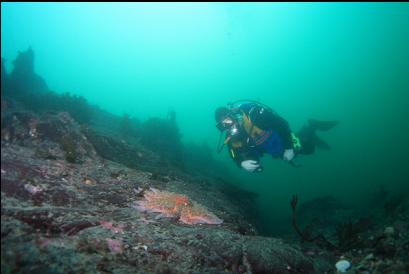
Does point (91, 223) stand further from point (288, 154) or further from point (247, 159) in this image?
point (288, 154)

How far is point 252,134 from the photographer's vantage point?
7.41 m

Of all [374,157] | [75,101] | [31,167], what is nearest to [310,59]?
[374,157]

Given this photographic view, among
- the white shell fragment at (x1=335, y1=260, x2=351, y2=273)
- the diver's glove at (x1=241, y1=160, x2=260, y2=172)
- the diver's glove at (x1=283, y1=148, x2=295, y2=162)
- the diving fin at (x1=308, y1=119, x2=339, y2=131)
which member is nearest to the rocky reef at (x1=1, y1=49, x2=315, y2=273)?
the white shell fragment at (x1=335, y1=260, x2=351, y2=273)

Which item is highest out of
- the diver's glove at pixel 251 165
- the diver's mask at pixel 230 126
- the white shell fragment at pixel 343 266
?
the diver's mask at pixel 230 126

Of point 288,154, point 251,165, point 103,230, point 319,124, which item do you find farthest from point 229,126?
point 319,124

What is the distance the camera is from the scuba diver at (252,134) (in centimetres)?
710

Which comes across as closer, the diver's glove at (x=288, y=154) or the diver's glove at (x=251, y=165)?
Answer: the diver's glove at (x=251, y=165)

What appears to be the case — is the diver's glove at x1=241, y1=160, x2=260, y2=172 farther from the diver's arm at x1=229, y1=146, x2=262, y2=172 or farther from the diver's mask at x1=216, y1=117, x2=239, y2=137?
the diver's mask at x1=216, y1=117, x2=239, y2=137

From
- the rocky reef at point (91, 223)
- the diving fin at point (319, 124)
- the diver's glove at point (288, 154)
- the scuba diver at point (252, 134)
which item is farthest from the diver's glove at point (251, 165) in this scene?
the diving fin at point (319, 124)

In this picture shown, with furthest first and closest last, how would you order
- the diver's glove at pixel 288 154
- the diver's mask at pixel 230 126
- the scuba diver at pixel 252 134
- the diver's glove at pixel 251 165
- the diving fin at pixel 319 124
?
the diving fin at pixel 319 124 < the diver's glove at pixel 288 154 < the diver's mask at pixel 230 126 < the scuba diver at pixel 252 134 < the diver's glove at pixel 251 165

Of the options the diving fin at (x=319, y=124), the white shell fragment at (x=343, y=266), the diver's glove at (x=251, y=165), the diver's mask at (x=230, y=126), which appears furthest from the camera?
the diving fin at (x=319, y=124)

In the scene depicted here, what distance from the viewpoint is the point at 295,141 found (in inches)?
319

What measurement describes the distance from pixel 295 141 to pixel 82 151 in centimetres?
588

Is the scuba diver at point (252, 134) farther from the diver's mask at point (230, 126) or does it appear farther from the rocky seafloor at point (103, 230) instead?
the rocky seafloor at point (103, 230)
